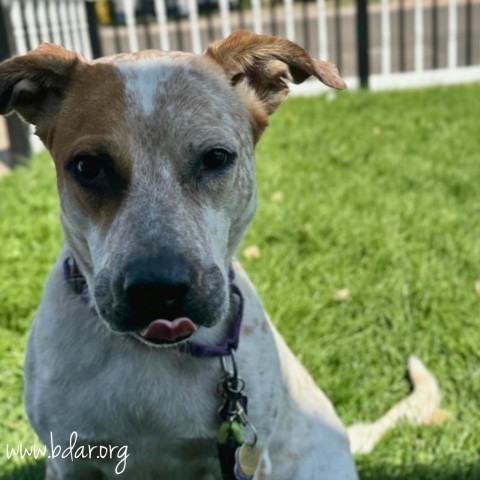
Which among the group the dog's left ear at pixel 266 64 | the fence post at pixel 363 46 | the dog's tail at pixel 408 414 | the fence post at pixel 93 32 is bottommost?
the fence post at pixel 363 46

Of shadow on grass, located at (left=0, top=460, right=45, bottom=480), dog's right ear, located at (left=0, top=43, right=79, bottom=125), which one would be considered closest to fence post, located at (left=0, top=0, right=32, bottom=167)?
shadow on grass, located at (left=0, top=460, right=45, bottom=480)

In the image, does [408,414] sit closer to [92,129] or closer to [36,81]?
[92,129]

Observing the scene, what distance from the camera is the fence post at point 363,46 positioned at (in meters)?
10.3

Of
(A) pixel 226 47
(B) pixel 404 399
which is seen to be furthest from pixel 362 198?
(A) pixel 226 47

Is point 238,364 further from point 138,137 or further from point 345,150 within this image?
point 345,150

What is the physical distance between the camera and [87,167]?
91.7 inches

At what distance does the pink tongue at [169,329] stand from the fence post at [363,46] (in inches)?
344

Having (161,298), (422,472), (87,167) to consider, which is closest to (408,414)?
(422,472)

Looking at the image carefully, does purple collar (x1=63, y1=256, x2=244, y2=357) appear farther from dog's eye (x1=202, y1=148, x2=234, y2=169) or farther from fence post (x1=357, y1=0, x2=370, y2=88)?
fence post (x1=357, y1=0, x2=370, y2=88)

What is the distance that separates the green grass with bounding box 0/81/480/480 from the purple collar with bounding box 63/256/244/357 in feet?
3.26

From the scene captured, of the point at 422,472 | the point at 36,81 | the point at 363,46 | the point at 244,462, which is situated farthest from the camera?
the point at 363,46

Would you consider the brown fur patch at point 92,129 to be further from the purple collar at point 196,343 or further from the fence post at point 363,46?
the fence post at point 363,46

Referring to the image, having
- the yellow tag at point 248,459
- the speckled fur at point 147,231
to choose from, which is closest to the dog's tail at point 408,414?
the speckled fur at point 147,231

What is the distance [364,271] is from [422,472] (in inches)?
66.7
